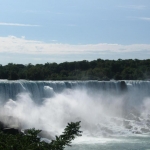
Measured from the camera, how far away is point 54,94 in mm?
27672

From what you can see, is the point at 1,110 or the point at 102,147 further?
the point at 1,110

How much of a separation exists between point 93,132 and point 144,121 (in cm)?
551

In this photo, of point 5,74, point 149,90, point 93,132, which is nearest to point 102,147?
point 93,132

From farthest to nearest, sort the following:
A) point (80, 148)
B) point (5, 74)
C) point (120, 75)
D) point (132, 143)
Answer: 1. point (120, 75)
2. point (5, 74)
3. point (132, 143)
4. point (80, 148)

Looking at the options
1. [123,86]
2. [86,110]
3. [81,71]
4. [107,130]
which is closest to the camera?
[107,130]

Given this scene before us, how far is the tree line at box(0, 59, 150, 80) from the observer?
42359 mm

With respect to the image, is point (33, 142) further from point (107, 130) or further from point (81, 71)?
point (81, 71)

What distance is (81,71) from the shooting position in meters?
50.7

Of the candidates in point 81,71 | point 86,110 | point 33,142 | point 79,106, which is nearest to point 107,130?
point 86,110

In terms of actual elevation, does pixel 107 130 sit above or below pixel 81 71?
below

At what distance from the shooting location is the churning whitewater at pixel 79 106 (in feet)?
78.3

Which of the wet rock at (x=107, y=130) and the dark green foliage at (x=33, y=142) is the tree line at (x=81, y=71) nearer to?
the wet rock at (x=107, y=130)

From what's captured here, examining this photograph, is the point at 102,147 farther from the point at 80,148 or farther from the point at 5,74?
the point at 5,74

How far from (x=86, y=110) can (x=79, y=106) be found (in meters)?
0.55
